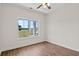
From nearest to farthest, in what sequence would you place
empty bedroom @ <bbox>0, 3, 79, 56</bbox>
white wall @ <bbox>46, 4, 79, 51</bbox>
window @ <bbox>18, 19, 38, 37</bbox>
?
empty bedroom @ <bbox>0, 3, 79, 56</bbox> < white wall @ <bbox>46, 4, 79, 51</bbox> < window @ <bbox>18, 19, 38, 37</bbox>

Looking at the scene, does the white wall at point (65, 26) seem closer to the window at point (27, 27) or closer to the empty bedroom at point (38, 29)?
the empty bedroom at point (38, 29)

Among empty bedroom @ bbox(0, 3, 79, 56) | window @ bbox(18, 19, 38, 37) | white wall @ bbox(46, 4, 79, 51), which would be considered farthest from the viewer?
window @ bbox(18, 19, 38, 37)

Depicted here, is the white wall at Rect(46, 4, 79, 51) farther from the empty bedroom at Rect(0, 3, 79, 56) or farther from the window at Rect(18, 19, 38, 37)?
the window at Rect(18, 19, 38, 37)

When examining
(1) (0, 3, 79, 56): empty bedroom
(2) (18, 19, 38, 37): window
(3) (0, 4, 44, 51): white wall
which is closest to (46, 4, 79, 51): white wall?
(1) (0, 3, 79, 56): empty bedroom

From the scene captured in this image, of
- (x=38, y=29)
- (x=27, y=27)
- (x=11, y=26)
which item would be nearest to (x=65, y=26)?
(x=38, y=29)

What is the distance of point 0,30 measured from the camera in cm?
306

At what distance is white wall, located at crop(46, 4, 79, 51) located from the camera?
3.21 metres

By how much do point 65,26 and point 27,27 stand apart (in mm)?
1892

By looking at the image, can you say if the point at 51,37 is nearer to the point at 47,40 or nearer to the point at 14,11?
the point at 47,40

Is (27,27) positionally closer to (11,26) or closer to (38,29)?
(38,29)

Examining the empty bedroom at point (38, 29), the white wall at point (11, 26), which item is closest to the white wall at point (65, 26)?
the empty bedroom at point (38, 29)

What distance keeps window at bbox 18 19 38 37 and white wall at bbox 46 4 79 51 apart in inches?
34.3

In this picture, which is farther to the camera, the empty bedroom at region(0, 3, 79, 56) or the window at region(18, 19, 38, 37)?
the window at region(18, 19, 38, 37)

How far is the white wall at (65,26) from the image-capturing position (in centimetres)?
321
